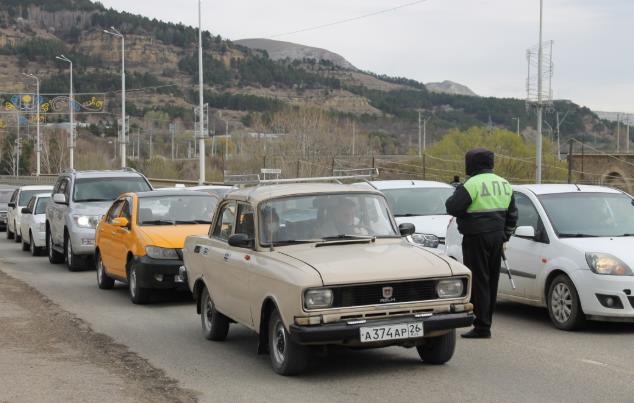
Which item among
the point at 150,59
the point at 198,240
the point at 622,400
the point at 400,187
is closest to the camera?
the point at 622,400

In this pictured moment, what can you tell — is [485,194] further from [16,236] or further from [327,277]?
[16,236]

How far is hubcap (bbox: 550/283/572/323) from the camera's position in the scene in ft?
34.6

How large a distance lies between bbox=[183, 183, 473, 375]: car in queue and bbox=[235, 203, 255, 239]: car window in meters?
0.01

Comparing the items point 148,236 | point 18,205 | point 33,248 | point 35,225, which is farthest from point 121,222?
point 18,205

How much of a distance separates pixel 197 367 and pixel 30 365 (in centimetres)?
161

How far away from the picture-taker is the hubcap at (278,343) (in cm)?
820

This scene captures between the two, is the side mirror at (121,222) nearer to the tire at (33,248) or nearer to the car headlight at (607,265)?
the car headlight at (607,265)

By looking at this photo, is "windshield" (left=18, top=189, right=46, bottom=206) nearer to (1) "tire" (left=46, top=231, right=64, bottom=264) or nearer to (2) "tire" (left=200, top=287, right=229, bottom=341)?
(1) "tire" (left=46, top=231, right=64, bottom=264)

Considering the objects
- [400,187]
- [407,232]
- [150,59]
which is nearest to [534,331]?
[407,232]

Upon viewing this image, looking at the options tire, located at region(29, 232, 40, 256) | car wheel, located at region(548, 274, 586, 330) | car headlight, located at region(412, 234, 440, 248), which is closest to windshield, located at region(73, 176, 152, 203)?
tire, located at region(29, 232, 40, 256)

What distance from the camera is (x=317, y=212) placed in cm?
895

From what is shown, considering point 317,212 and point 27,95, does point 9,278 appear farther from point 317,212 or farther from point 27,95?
point 27,95

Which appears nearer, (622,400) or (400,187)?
(622,400)

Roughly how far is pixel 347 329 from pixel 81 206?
40.9 feet
